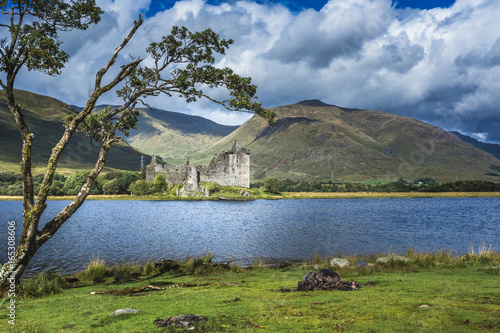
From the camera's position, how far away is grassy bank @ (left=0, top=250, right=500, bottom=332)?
7.25m

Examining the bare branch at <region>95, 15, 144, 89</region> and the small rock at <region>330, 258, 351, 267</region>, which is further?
the small rock at <region>330, 258, 351, 267</region>

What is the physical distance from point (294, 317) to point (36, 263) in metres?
21.4

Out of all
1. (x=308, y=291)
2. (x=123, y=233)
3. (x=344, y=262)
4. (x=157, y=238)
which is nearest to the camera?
(x=308, y=291)

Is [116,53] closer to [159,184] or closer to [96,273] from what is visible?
[96,273]

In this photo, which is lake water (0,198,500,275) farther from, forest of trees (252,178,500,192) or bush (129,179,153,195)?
forest of trees (252,178,500,192)

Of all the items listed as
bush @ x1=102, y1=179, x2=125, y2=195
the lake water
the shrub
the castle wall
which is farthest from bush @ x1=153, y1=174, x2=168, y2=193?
the shrub

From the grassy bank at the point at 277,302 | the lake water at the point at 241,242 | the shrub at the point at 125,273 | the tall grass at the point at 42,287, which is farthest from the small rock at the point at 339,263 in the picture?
the tall grass at the point at 42,287

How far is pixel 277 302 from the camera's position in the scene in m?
9.57

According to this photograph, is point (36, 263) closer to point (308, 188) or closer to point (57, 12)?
point (57, 12)

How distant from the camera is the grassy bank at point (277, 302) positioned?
725 centimetres

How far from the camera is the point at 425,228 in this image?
42844mm

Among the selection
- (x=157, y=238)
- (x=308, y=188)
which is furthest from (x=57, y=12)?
(x=308, y=188)

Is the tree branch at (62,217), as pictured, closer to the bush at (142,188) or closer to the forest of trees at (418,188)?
the bush at (142,188)

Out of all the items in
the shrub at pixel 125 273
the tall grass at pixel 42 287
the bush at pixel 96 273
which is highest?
the tall grass at pixel 42 287
